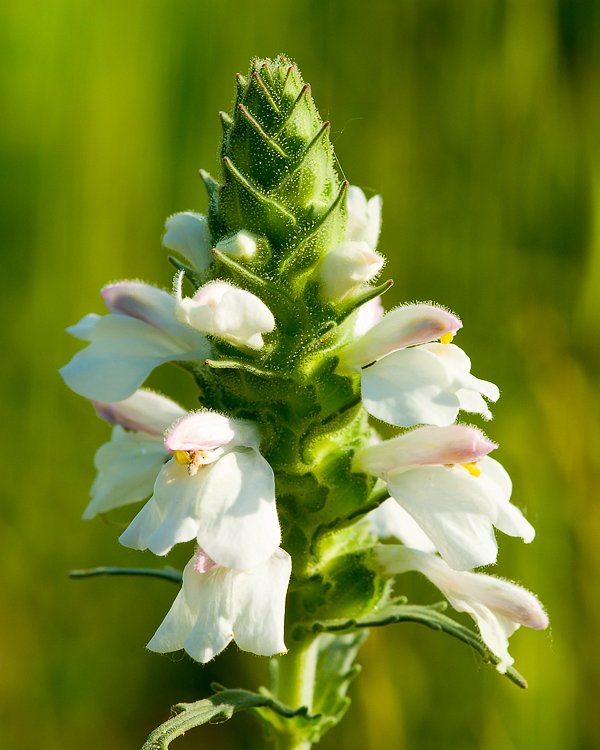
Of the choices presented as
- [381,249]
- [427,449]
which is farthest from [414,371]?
[381,249]

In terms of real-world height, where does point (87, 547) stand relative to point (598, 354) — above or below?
below

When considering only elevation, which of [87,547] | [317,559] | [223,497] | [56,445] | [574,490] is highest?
[223,497]

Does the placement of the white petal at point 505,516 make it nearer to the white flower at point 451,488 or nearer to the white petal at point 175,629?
the white flower at point 451,488

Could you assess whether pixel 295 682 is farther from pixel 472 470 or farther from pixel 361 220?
pixel 361 220

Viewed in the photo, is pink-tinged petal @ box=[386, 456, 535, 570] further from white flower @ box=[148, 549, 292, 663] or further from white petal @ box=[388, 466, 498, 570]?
white flower @ box=[148, 549, 292, 663]

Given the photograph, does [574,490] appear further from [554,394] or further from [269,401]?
[269,401]

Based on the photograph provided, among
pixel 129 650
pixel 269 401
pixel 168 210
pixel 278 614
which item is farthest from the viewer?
pixel 168 210

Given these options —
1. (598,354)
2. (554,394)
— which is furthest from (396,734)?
(598,354)

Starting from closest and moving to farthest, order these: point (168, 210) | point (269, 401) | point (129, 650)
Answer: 1. point (269, 401)
2. point (129, 650)
3. point (168, 210)

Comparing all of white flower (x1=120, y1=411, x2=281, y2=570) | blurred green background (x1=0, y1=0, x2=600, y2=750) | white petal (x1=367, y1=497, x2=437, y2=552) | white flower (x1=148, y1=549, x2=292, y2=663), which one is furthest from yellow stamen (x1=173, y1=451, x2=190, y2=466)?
blurred green background (x1=0, y1=0, x2=600, y2=750)
